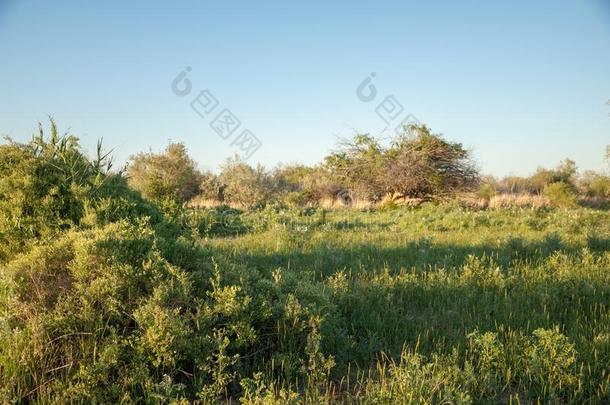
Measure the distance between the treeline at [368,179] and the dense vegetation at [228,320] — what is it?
1548 centimetres

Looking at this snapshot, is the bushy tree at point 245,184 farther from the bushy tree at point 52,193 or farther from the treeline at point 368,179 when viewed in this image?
the bushy tree at point 52,193

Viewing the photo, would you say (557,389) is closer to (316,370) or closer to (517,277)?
(316,370)

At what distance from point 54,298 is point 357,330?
2793 mm

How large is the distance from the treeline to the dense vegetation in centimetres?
1548

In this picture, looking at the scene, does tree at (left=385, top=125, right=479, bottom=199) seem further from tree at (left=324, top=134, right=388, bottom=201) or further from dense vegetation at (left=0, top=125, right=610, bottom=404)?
dense vegetation at (left=0, top=125, right=610, bottom=404)

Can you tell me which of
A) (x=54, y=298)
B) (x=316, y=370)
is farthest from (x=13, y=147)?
(x=316, y=370)

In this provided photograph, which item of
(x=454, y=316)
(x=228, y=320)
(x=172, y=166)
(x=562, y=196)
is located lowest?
(x=454, y=316)

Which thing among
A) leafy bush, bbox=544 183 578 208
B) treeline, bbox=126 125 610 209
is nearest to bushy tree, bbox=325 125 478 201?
treeline, bbox=126 125 610 209

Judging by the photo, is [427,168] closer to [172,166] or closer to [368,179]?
[368,179]

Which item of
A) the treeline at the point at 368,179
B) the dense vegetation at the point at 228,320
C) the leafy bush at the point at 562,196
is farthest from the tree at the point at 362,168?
the dense vegetation at the point at 228,320

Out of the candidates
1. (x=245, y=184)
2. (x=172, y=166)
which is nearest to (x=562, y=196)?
(x=245, y=184)

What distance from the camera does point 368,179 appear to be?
25.5m

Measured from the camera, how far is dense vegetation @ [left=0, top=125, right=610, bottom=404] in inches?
122

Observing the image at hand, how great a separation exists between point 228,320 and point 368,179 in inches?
881
